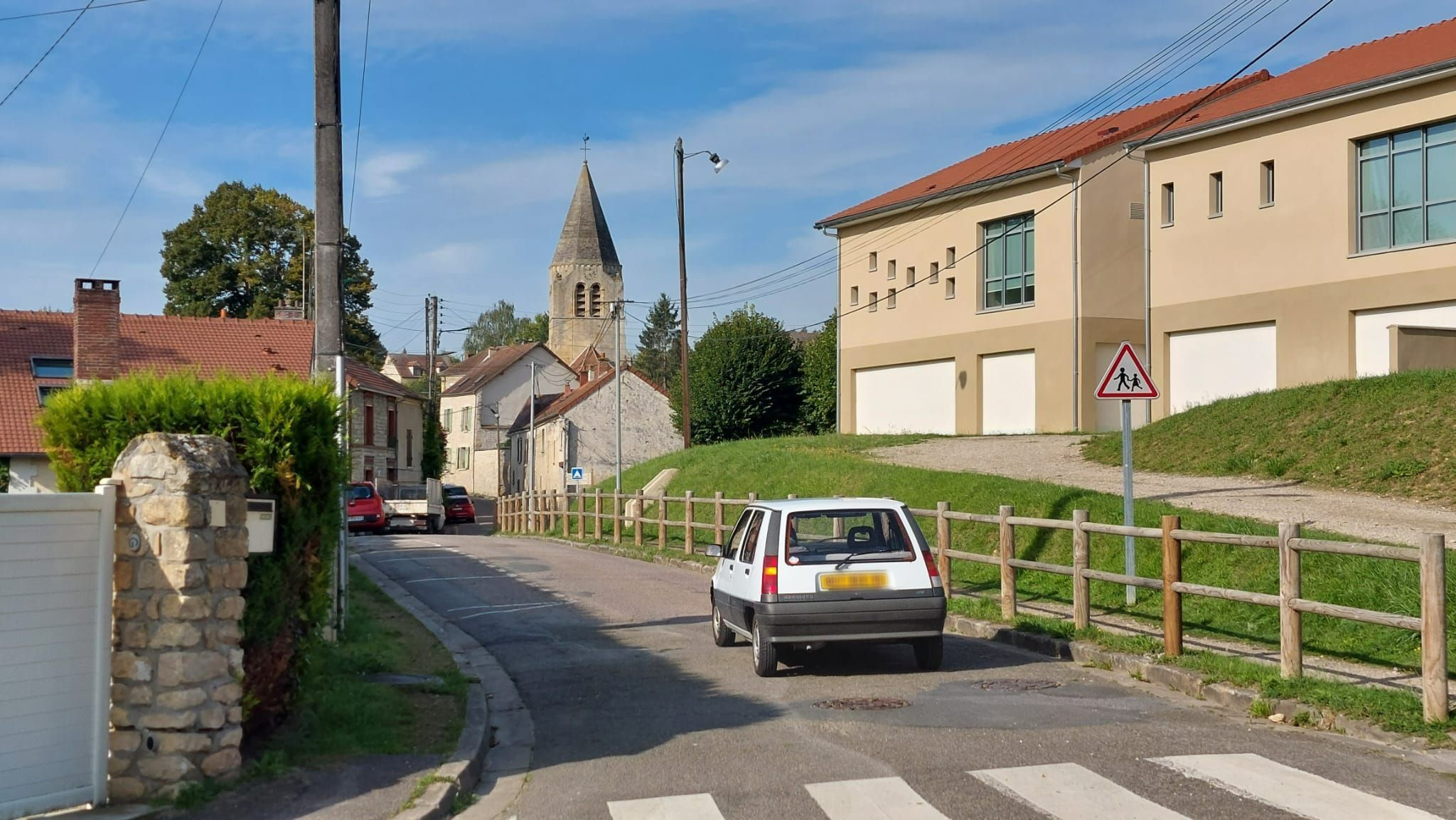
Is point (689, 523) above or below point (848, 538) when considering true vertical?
→ below

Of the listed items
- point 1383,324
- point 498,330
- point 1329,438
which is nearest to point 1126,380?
point 1329,438

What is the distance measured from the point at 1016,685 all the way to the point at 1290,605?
213 cm

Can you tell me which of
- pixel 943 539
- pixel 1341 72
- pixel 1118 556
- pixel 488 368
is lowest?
pixel 1118 556

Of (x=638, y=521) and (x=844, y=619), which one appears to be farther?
(x=638, y=521)

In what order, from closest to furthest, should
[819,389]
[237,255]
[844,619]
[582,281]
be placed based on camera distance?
[844,619] → [819,389] → [237,255] → [582,281]

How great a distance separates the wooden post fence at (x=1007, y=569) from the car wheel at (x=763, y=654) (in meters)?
3.39

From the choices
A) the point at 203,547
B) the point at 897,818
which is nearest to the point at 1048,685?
the point at 897,818

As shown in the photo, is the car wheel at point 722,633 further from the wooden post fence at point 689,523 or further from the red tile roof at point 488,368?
the red tile roof at point 488,368

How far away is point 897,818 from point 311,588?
4.01 m

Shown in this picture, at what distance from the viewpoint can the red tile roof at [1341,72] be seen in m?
25.7

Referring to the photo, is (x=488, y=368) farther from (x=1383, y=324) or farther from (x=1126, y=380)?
(x=1126, y=380)

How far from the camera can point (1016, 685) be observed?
33.0 ft

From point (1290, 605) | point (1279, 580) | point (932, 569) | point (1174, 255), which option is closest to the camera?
point (1290, 605)

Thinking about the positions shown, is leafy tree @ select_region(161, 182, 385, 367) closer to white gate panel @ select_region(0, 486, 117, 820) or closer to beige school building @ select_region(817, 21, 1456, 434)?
beige school building @ select_region(817, 21, 1456, 434)
